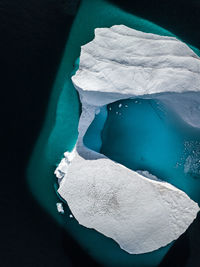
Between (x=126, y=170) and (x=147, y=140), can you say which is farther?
(x=147, y=140)

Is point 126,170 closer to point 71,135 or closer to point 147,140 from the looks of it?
point 147,140

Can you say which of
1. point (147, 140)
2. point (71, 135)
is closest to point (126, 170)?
point (147, 140)

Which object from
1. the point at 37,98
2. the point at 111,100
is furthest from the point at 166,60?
the point at 37,98

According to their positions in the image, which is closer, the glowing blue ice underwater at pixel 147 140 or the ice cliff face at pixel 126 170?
the ice cliff face at pixel 126 170

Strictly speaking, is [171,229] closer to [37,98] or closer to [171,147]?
[171,147]
